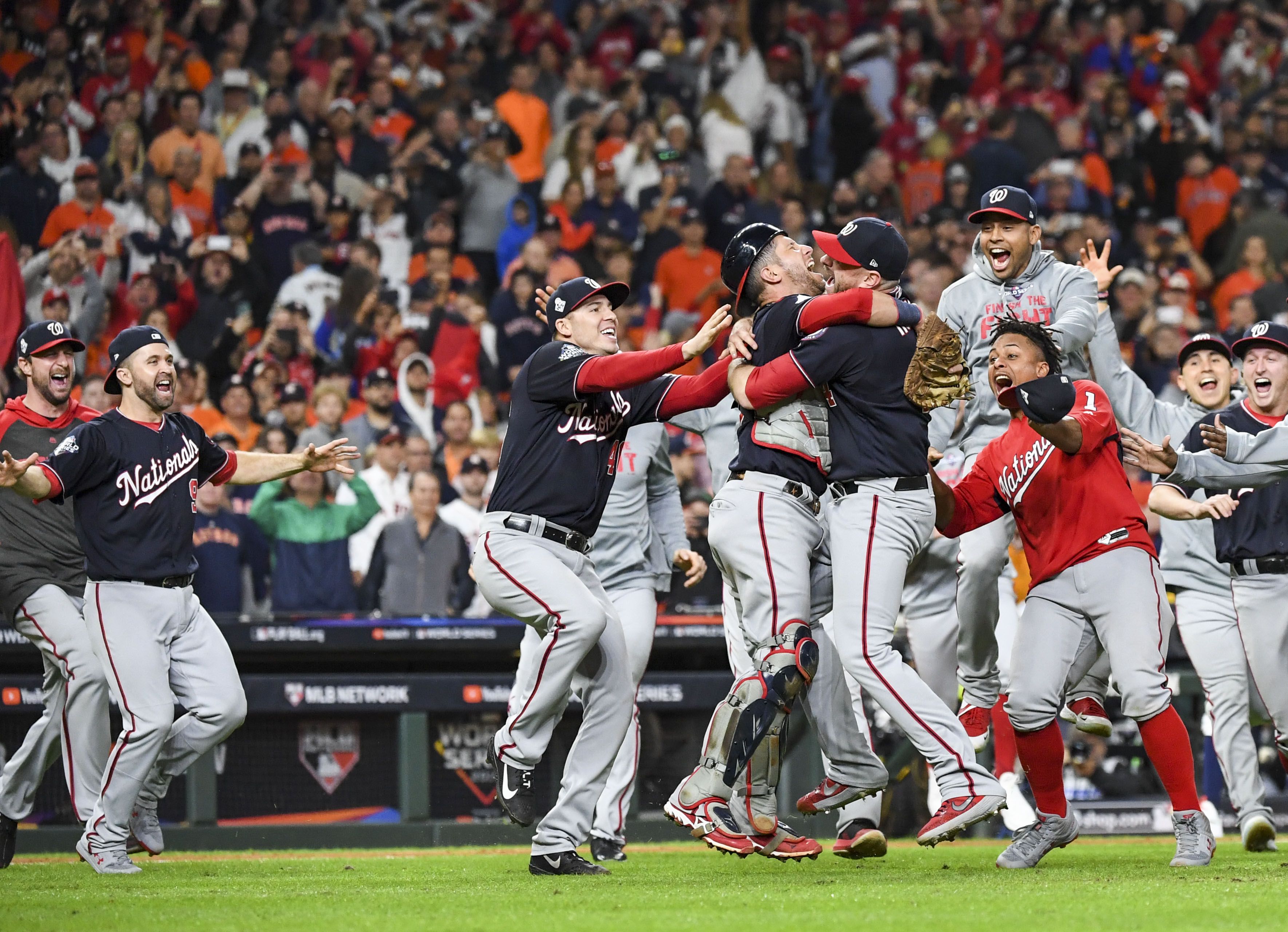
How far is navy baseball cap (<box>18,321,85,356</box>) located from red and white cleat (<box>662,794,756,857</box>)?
12.6ft

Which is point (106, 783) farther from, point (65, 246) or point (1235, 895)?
point (65, 246)

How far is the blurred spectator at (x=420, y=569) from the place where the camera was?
10211 millimetres

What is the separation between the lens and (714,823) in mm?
5750

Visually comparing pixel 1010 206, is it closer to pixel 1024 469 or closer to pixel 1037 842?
pixel 1024 469

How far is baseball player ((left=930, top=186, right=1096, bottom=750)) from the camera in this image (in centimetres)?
695

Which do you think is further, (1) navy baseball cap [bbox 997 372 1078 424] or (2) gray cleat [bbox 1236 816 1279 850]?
(2) gray cleat [bbox 1236 816 1279 850]

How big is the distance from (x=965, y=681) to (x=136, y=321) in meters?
7.72

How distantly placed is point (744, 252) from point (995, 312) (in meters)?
1.44

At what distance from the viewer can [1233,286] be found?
14.4 m

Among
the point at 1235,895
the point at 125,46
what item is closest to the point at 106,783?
the point at 1235,895

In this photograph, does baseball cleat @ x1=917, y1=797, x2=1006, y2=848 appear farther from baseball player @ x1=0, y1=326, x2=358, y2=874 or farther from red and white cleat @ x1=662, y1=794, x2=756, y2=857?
baseball player @ x1=0, y1=326, x2=358, y2=874

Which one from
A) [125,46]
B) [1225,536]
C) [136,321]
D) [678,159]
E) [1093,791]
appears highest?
[125,46]

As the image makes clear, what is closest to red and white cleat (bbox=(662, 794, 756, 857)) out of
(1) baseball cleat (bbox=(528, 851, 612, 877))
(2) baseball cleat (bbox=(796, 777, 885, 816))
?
(2) baseball cleat (bbox=(796, 777, 885, 816))

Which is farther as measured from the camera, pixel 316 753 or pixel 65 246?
pixel 65 246
